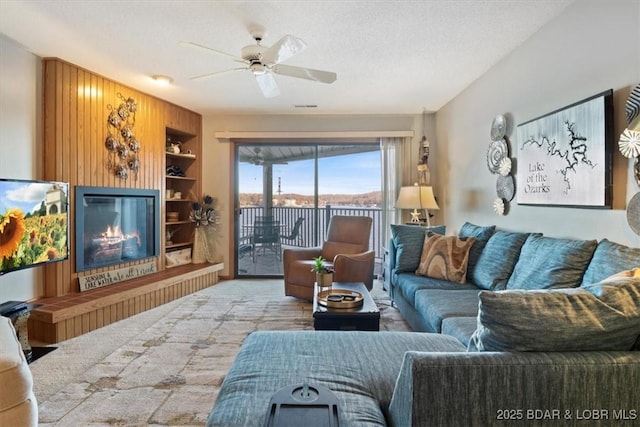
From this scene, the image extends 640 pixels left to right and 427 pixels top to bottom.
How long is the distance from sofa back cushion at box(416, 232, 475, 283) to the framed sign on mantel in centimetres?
61

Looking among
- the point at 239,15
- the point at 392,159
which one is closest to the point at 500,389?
the point at 239,15

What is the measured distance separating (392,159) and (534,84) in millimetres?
2351

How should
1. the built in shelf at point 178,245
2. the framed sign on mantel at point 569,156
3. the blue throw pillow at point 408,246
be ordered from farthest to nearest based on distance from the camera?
the built in shelf at point 178,245
the blue throw pillow at point 408,246
the framed sign on mantel at point 569,156

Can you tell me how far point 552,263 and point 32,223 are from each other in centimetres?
364

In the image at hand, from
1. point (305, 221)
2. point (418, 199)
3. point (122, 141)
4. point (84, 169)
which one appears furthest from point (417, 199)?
point (84, 169)

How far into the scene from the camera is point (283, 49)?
224 centimetres

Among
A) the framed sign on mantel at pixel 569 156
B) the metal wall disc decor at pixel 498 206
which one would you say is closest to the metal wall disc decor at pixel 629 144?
the framed sign on mantel at pixel 569 156

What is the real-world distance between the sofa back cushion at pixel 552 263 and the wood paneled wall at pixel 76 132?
3847 millimetres

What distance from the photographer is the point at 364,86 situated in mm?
3742

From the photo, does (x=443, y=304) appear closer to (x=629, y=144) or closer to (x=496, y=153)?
(x=629, y=144)

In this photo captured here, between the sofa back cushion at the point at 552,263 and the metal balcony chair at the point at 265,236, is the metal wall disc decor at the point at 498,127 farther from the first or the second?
the metal balcony chair at the point at 265,236

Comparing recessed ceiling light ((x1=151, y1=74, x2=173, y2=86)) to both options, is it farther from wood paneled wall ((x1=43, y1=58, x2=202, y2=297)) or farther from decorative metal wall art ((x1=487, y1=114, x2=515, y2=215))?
decorative metal wall art ((x1=487, y1=114, x2=515, y2=215))

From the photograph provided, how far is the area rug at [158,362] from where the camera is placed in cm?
182

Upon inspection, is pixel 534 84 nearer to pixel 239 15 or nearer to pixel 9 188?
pixel 239 15
